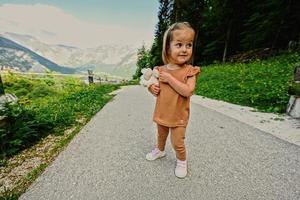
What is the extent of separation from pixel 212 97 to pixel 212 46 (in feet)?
75.0

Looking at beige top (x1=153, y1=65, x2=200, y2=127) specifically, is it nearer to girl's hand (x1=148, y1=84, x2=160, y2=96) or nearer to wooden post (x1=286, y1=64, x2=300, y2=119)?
girl's hand (x1=148, y1=84, x2=160, y2=96)

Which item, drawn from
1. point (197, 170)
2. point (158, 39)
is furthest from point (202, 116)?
point (158, 39)

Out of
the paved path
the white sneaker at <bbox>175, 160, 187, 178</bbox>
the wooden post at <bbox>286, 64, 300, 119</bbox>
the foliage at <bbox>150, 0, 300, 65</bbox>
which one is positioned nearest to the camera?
the paved path

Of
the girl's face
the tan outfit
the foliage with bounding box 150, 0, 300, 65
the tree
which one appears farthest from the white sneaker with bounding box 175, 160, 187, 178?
the tree

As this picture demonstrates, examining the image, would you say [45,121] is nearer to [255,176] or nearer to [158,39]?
[255,176]

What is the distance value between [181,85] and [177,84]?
5 cm

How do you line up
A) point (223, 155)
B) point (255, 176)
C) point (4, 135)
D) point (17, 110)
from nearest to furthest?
point (255, 176)
point (223, 155)
point (4, 135)
point (17, 110)

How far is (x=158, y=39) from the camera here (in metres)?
41.8

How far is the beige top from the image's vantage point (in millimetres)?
3092

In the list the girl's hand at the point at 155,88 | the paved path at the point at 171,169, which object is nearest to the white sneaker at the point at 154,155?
the paved path at the point at 171,169

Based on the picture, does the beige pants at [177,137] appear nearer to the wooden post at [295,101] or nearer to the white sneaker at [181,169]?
the white sneaker at [181,169]

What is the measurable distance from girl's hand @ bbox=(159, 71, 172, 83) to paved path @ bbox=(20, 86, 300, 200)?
3.69 feet

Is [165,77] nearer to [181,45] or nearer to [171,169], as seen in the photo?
[181,45]

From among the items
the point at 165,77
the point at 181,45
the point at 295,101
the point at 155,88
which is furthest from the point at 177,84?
the point at 295,101
